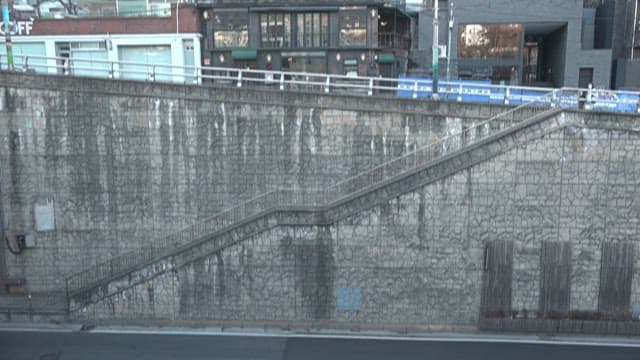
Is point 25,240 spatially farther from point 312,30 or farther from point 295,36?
point 312,30

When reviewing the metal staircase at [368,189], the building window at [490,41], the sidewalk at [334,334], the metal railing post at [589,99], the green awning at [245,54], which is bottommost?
the sidewalk at [334,334]

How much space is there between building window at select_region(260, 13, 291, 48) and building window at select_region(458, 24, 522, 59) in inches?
476

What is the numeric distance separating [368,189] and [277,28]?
2225 cm

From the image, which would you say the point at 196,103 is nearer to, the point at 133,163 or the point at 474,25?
the point at 133,163

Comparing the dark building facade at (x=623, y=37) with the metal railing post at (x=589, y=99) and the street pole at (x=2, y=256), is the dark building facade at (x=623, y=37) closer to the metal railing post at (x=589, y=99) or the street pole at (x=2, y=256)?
the metal railing post at (x=589, y=99)

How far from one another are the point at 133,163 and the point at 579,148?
1686 centimetres

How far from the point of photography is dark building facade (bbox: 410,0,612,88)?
36375 millimetres

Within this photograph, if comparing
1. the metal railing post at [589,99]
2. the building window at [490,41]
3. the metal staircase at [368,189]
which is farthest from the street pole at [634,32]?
the metal staircase at [368,189]

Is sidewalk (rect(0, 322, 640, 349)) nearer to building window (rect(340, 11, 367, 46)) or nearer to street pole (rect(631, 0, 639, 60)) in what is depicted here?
building window (rect(340, 11, 367, 46))

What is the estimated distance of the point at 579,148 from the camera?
59.6 feet

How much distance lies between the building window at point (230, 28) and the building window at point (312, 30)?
148 inches

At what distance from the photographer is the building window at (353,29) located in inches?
1446

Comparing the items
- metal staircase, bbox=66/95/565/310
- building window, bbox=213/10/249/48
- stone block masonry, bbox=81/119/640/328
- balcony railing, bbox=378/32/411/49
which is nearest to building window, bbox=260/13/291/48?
building window, bbox=213/10/249/48

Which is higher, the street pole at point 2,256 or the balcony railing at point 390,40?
the balcony railing at point 390,40
